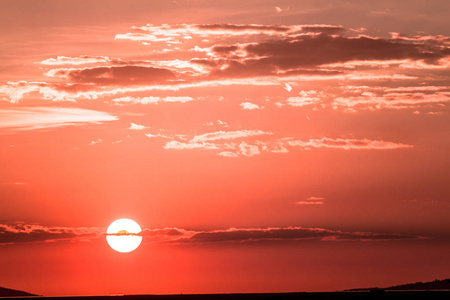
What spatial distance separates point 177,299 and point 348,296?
22784mm

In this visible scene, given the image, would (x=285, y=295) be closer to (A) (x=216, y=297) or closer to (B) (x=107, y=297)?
(A) (x=216, y=297)

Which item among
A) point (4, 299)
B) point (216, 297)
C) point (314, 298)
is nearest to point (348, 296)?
point (314, 298)

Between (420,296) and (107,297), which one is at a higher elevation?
(107,297)

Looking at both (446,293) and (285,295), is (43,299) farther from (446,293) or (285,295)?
(446,293)

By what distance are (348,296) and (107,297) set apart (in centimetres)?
3244

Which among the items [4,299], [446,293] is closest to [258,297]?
[446,293]

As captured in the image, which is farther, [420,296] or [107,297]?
[107,297]

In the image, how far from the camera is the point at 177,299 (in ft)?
291

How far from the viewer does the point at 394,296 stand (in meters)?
88.2

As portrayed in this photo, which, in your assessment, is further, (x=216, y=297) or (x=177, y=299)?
(x=216, y=297)

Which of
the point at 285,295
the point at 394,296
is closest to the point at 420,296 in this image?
the point at 394,296

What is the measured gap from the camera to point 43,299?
9019 centimetres

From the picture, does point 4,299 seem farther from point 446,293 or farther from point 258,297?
point 446,293

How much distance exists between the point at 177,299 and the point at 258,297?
11392 mm
